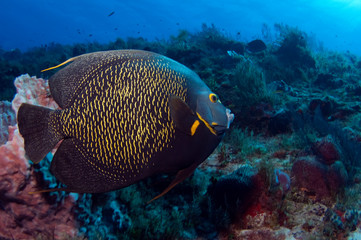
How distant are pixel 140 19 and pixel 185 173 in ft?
303

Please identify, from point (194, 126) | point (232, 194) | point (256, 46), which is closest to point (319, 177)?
point (232, 194)

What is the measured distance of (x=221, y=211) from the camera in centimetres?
278

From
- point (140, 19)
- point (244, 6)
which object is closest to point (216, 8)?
point (244, 6)

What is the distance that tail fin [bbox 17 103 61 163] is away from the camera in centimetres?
113

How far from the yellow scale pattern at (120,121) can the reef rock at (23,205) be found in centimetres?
95

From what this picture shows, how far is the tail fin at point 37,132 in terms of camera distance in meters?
1.13

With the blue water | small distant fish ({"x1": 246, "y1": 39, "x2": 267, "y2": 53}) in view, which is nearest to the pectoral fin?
small distant fish ({"x1": 246, "y1": 39, "x2": 267, "y2": 53})

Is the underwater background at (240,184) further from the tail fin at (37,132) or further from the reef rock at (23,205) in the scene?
the tail fin at (37,132)

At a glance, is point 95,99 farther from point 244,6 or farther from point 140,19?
point 140,19

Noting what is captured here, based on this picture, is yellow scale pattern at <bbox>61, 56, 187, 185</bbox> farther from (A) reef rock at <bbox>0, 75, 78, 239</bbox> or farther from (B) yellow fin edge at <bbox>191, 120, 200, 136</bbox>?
(A) reef rock at <bbox>0, 75, 78, 239</bbox>

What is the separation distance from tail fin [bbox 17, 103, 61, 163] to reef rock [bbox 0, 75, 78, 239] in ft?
2.58

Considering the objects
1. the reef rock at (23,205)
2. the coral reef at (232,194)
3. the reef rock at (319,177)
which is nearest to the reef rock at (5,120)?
the coral reef at (232,194)

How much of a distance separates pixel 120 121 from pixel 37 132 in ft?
1.46

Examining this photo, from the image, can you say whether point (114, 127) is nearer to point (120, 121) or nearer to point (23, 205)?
point (120, 121)
